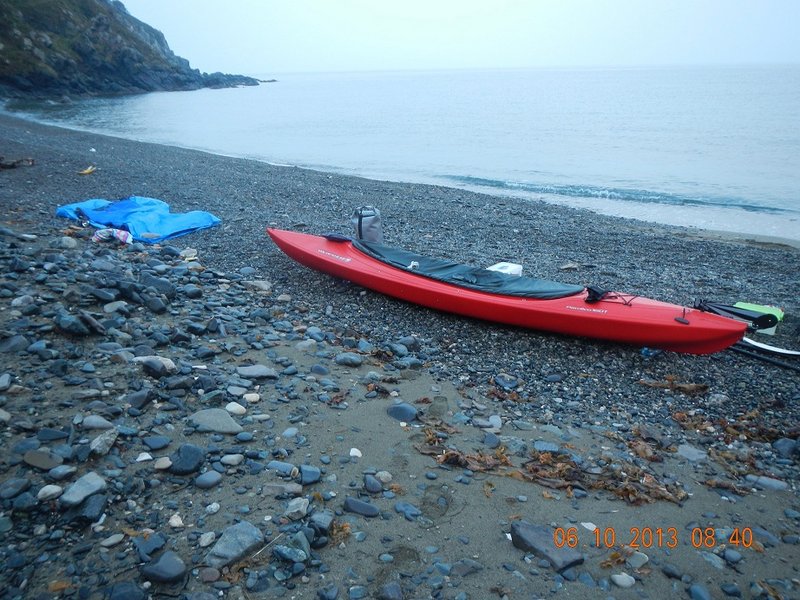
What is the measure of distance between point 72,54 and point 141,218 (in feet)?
175

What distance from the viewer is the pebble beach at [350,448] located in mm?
2607

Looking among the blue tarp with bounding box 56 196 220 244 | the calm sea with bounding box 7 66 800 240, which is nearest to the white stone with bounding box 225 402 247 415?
the blue tarp with bounding box 56 196 220 244

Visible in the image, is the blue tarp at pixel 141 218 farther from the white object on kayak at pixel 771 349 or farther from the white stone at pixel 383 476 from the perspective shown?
the white object on kayak at pixel 771 349

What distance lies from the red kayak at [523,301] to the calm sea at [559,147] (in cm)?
924

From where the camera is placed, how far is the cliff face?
41.6m

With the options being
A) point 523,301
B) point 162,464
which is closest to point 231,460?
point 162,464

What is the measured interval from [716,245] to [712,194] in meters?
7.36

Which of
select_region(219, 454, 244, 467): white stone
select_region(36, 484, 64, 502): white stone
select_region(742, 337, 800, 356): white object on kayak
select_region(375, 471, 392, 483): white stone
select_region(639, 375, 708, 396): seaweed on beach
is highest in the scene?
select_region(742, 337, 800, 356): white object on kayak

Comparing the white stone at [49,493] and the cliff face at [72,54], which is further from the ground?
the cliff face at [72,54]

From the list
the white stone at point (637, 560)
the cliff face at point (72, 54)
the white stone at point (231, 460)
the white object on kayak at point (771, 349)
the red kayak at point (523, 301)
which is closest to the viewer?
the white stone at point (637, 560)

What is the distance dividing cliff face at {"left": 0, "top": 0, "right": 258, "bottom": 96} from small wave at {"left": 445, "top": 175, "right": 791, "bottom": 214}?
36.9 meters

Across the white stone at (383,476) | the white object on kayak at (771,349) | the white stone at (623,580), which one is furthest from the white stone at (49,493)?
the white object on kayak at (771,349)

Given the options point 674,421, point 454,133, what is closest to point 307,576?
point 674,421
